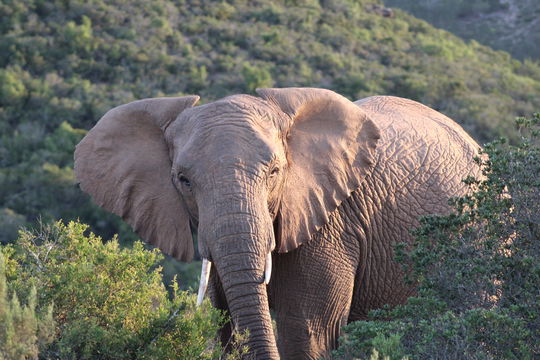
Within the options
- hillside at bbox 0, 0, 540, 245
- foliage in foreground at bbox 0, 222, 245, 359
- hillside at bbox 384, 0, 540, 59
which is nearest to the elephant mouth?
foliage in foreground at bbox 0, 222, 245, 359

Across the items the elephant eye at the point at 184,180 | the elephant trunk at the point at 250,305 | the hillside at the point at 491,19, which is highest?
the elephant eye at the point at 184,180

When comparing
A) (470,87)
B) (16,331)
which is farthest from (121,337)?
(470,87)

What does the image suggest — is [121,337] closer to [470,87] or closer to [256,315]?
[256,315]

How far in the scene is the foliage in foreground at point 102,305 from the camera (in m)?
5.86

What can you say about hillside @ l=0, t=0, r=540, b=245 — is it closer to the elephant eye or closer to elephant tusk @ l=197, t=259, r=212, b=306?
the elephant eye

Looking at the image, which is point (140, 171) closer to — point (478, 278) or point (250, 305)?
point (250, 305)

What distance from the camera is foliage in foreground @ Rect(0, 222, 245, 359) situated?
5.86 m

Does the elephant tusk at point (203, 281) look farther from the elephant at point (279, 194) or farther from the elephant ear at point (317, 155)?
the elephant ear at point (317, 155)

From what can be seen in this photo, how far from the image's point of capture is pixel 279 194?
5.97 meters

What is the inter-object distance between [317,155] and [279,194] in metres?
0.46

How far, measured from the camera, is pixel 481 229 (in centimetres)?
654

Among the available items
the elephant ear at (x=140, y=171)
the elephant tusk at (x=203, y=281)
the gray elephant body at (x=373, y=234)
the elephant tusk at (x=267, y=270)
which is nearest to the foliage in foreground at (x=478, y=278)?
the gray elephant body at (x=373, y=234)

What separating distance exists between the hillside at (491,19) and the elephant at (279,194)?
138 ft

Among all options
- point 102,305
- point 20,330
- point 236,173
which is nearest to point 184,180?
point 236,173
